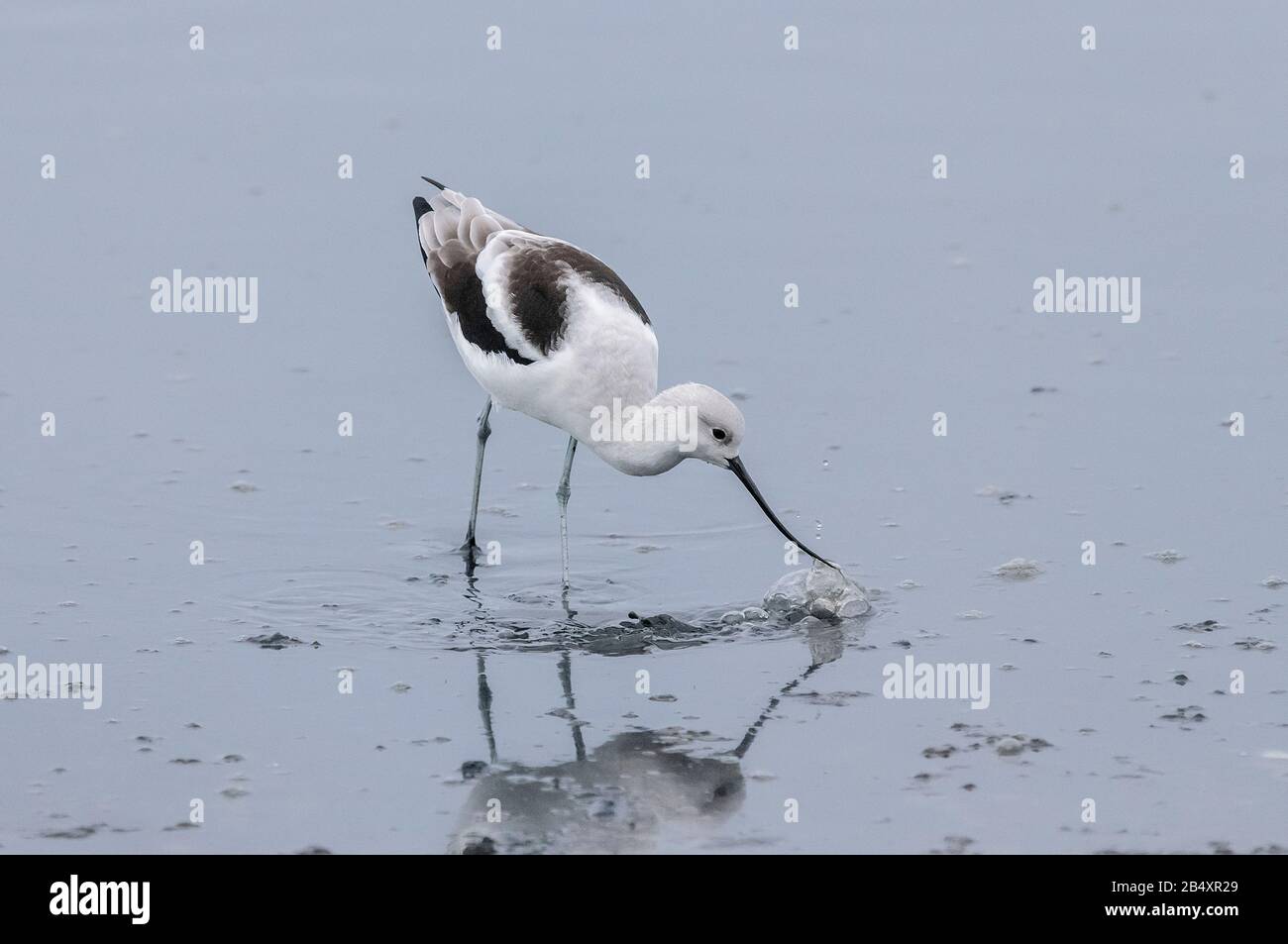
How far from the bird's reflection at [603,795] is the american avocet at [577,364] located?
1317 millimetres

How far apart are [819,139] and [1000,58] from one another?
201cm

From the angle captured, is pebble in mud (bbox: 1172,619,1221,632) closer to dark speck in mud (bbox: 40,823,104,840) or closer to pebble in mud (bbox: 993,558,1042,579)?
pebble in mud (bbox: 993,558,1042,579)

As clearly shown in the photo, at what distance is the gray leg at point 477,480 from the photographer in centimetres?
887

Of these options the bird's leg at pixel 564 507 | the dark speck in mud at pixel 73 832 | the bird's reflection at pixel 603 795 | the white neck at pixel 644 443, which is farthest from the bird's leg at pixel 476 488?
the dark speck in mud at pixel 73 832

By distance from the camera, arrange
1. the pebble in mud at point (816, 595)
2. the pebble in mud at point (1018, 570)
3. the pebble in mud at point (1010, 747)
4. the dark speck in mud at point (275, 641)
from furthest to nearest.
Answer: the pebble in mud at point (1018, 570) < the pebble in mud at point (816, 595) < the dark speck in mud at point (275, 641) < the pebble in mud at point (1010, 747)

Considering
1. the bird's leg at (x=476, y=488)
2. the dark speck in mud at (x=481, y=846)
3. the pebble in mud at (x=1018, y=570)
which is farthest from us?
the bird's leg at (x=476, y=488)

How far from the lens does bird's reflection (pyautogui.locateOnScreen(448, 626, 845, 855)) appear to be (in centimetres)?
631

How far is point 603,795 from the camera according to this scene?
21.6 feet

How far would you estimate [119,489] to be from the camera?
9.38 meters

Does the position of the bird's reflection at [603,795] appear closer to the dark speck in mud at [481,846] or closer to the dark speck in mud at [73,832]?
the dark speck in mud at [481,846]

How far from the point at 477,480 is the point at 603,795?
2849 mm

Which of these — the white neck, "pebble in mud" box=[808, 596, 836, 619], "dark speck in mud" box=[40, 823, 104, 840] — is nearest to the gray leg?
the white neck

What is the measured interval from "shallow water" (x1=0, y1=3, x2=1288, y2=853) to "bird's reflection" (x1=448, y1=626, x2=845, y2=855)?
2 centimetres

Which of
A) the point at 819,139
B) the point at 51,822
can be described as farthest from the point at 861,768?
the point at 819,139
